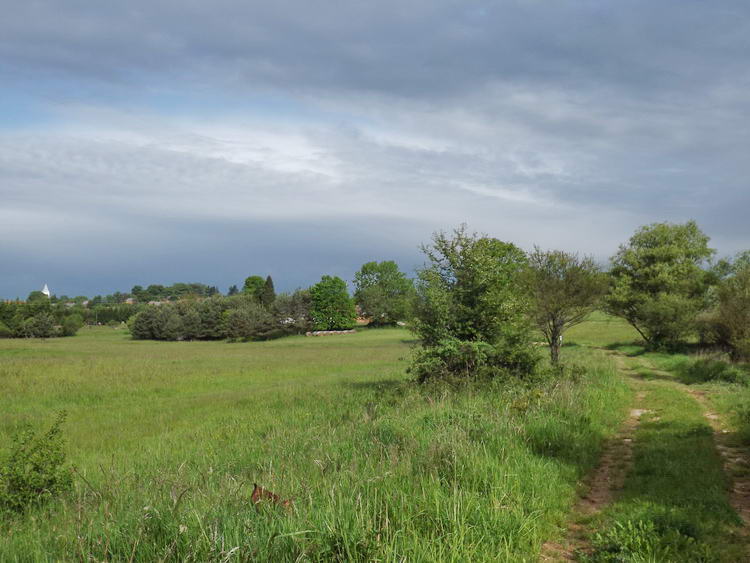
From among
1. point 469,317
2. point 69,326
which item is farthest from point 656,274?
point 69,326

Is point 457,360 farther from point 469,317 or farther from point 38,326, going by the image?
point 38,326

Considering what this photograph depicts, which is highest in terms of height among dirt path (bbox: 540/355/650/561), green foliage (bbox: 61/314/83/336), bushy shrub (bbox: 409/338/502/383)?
bushy shrub (bbox: 409/338/502/383)

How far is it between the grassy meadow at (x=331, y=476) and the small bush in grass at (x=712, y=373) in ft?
14.5

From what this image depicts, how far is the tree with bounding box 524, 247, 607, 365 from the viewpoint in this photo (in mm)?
25141

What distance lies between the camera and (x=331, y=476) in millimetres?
6922

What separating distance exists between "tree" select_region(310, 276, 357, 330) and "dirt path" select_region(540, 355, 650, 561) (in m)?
86.2

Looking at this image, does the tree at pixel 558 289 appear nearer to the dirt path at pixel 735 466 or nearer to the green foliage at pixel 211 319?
the dirt path at pixel 735 466

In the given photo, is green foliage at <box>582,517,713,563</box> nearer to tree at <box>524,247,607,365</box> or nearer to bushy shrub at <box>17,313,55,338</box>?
tree at <box>524,247,607,365</box>

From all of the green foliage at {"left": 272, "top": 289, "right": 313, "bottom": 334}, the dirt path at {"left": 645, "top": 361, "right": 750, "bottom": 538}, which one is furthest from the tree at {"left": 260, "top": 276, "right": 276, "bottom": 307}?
the dirt path at {"left": 645, "top": 361, "right": 750, "bottom": 538}

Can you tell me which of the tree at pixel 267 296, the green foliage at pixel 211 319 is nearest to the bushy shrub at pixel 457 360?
the green foliage at pixel 211 319

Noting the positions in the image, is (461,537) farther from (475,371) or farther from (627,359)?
(627,359)

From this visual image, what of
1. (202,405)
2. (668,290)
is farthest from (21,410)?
(668,290)

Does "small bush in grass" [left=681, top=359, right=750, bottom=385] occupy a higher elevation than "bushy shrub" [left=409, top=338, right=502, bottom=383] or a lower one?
lower

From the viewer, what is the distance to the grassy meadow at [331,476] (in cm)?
496
